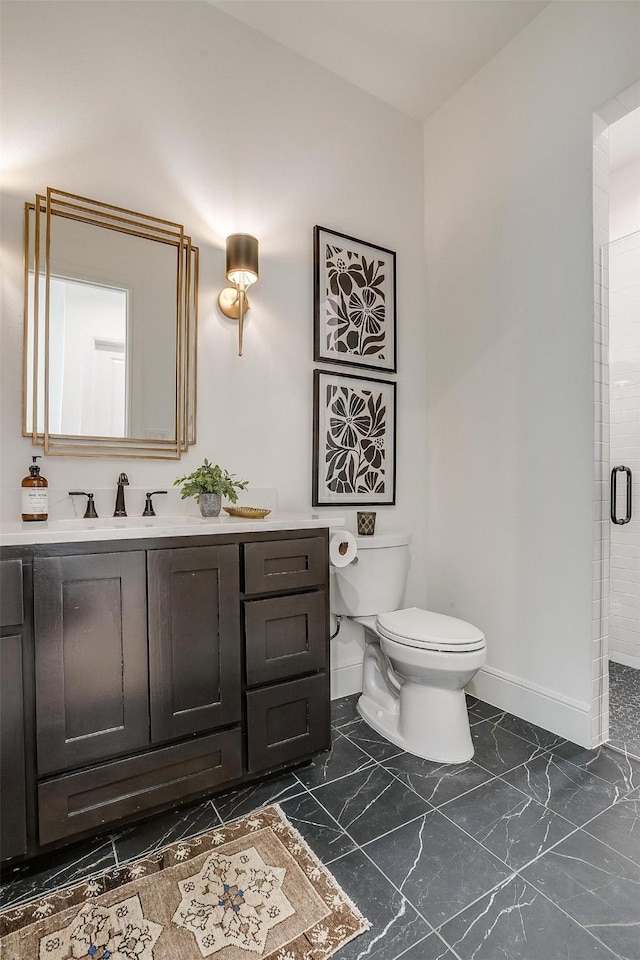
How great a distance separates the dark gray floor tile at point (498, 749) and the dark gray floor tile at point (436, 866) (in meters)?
0.39

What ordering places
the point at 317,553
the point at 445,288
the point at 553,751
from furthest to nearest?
the point at 445,288
the point at 553,751
the point at 317,553

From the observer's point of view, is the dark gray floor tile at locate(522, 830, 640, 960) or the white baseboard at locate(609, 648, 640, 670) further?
the white baseboard at locate(609, 648, 640, 670)

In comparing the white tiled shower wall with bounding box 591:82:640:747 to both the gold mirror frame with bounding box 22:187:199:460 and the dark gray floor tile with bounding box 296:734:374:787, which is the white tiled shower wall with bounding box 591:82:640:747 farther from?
the gold mirror frame with bounding box 22:187:199:460

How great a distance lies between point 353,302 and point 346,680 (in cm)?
185

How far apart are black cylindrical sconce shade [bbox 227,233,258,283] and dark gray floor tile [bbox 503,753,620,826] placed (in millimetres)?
2119

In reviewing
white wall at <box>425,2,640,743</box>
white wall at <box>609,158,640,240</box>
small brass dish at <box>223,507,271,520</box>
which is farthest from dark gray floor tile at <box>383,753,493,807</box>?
white wall at <box>609,158,640,240</box>

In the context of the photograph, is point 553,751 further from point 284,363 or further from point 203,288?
point 203,288

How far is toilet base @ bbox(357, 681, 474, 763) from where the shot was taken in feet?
5.91

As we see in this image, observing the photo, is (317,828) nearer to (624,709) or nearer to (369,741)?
(369,741)

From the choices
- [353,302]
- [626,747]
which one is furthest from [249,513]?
[626,747]

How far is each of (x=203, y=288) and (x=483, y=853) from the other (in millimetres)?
2146

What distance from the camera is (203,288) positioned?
2.00 m

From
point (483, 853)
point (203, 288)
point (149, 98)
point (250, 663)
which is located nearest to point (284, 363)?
point (203, 288)

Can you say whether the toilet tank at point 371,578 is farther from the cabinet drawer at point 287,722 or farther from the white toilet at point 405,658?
the cabinet drawer at point 287,722
